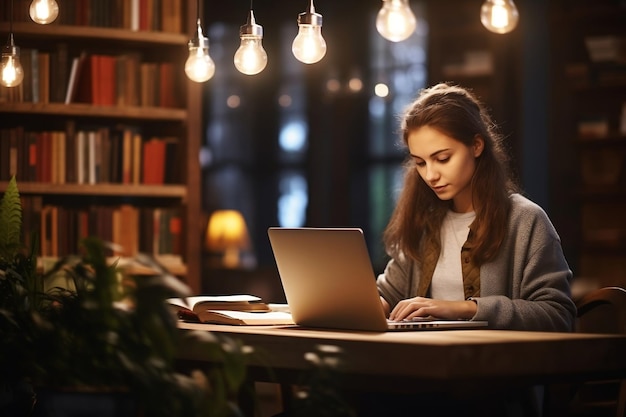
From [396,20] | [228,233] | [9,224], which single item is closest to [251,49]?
[396,20]

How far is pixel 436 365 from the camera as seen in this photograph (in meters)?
1.61

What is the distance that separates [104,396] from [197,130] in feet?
9.71

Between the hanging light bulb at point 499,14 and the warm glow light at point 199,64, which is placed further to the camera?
the warm glow light at point 199,64

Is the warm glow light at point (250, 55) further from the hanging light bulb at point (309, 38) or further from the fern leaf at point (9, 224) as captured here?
the fern leaf at point (9, 224)

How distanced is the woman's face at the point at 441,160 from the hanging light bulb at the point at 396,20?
35 cm

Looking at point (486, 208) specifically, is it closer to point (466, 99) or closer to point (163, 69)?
point (466, 99)

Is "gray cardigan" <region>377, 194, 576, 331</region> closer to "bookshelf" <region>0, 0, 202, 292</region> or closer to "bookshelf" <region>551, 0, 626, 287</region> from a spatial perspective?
"bookshelf" <region>0, 0, 202, 292</region>

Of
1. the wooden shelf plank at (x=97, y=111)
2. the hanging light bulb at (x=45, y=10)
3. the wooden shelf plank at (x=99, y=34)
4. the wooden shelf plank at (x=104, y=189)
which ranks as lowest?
the wooden shelf plank at (x=104, y=189)

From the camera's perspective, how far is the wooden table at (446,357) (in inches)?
63.9

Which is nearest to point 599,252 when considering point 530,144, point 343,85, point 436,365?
point 530,144

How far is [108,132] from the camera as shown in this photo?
174 inches

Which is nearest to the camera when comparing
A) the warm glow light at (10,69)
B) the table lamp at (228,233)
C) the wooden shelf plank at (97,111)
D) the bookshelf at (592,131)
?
the warm glow light at (10,69)

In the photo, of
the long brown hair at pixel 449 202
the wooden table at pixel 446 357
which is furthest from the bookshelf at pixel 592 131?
the wooden table at pixel 446 357

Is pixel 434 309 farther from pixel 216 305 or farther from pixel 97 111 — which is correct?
pixel 97 111
